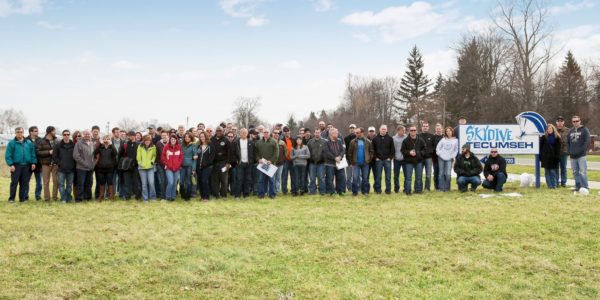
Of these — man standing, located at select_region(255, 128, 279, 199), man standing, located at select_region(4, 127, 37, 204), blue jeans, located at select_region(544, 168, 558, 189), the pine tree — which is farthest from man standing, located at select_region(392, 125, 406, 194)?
the pine tree

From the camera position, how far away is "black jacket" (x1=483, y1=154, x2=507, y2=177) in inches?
504

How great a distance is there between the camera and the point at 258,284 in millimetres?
5184

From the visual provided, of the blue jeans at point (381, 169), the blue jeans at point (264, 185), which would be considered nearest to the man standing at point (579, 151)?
the blue jeans at point (381, 169)

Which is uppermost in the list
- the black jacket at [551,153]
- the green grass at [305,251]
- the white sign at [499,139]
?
the white sign at [499,139]

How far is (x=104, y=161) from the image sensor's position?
1192 cm

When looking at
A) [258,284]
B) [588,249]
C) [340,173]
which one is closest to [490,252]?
[588,249]

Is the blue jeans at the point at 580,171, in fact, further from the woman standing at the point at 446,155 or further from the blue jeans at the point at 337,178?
the blue jeans at the point at 337,178

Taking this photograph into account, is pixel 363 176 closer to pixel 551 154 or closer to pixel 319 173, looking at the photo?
pixel 319 173

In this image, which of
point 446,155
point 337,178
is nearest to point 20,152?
point 337,178

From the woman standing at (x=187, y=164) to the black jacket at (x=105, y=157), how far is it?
176 centimetres

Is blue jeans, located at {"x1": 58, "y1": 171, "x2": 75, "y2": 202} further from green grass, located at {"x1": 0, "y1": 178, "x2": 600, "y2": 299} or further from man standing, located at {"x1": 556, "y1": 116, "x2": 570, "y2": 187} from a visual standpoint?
man standing, located at {"x1": 556, "y1": 116, "x2": 570, "y2": 187}

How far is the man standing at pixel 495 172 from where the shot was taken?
12.7 metres

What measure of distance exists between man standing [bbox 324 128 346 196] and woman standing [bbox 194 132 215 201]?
10.1 feet

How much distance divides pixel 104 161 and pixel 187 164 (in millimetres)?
2089
